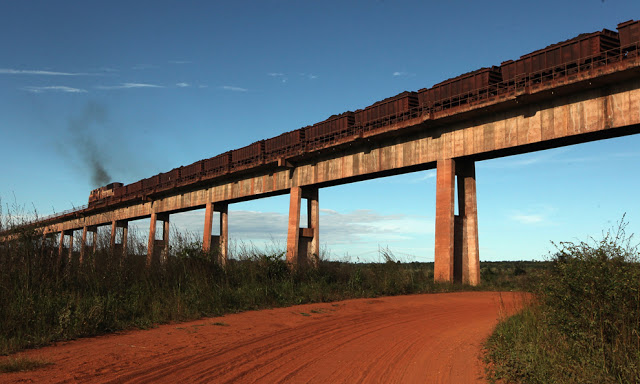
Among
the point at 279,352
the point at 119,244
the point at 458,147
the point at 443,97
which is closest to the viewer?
the point at 279,352

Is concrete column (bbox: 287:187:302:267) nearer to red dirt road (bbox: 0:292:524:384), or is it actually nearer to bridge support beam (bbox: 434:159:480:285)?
bridge support beam (bbox: 434:159:480:285)

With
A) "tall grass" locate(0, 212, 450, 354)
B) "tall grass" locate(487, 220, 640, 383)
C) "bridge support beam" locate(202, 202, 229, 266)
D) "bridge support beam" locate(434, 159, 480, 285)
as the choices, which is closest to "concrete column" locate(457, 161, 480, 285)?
"bridge support beam" locate(434, 159, 480, 285)

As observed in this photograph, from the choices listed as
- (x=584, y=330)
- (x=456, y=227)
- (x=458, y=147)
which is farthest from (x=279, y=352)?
(x=456, y=227)

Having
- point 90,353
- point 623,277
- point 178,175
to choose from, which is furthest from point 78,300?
point 178,175

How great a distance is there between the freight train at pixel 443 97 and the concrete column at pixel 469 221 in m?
4.24

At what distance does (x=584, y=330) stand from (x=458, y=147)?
18871 mm

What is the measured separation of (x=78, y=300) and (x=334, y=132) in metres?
23.3

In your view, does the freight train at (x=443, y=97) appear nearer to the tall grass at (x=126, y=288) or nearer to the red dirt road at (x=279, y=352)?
the tall grass at (x=126, y=288)

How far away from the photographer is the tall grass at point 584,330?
5770 mm

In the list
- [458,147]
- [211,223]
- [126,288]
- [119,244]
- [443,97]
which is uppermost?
[443,97]

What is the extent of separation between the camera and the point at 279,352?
7.97 metres

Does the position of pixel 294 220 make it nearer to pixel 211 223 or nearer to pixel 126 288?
pixel 211 223

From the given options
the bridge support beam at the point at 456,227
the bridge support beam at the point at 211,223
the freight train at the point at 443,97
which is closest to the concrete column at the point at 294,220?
the freight train at the point at 443,97

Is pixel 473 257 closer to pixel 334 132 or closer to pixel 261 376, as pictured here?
pixel 334 132
